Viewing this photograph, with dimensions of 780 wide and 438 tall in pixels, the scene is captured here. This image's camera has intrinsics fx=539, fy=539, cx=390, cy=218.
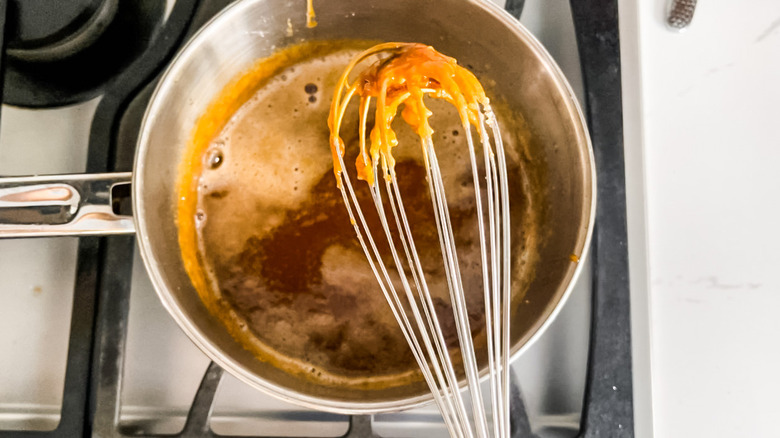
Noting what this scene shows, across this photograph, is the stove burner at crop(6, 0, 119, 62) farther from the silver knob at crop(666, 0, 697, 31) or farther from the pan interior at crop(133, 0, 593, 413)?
the silver knob at crop(666, 0, 697, 31)

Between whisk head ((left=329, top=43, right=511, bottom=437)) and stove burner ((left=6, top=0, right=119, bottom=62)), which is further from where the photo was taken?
stove burner ((left=6, top=0, right=119, bottom=62))

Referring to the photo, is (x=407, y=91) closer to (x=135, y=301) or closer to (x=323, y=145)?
(x=323, y=145)

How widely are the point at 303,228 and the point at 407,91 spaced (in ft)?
Answer: 0.56

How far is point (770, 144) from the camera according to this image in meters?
0.46

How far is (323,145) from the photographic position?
1.68ft

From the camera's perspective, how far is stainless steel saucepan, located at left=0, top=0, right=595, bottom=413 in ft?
1.26

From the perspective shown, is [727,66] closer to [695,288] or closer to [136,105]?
[695,288]

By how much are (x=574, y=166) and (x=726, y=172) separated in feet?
0.48

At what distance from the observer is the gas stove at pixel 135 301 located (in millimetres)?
432

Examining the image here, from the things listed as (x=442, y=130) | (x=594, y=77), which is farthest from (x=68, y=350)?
(x=594, y=77)

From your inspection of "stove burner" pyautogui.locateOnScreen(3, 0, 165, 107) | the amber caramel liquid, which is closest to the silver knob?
the amber caramel liquid

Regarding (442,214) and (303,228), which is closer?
(442,214)

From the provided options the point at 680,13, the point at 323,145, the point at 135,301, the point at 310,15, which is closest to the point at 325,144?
the point at 323,145

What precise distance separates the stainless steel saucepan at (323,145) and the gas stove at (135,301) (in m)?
0.04
